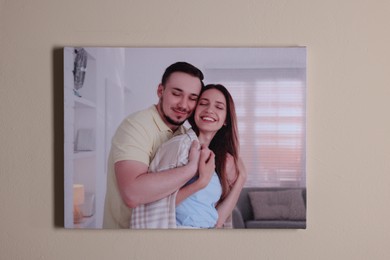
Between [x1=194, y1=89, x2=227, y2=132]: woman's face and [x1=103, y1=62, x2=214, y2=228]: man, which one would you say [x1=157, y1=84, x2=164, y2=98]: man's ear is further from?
[x1=194, y1=89, x2=227, y2=132]: woman's face

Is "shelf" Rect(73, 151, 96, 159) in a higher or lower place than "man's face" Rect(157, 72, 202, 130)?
lower

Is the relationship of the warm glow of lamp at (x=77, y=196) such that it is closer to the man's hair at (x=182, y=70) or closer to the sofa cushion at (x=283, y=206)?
the man's hair at (x=182, y=70)

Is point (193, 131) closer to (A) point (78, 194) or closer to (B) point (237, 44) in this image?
(B) point (237, 44)

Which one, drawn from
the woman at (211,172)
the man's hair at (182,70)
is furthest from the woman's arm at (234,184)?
the man's hair at (182,70)

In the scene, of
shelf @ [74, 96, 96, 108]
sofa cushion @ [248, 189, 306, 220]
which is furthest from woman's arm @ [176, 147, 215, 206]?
shelf @ [74, 96, 96, 108]

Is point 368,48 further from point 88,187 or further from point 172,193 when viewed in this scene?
point 88,187

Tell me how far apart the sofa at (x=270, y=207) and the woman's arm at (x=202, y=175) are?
17 cm

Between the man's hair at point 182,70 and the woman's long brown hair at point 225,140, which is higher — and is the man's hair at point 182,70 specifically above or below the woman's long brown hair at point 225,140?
above

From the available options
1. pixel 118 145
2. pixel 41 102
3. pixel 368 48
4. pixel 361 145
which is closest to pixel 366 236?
pixel 361 145

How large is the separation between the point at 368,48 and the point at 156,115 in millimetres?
1012

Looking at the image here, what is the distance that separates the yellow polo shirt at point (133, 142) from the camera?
7.08 feet

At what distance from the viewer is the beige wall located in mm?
2193

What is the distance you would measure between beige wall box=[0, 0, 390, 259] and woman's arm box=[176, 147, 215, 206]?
21cm

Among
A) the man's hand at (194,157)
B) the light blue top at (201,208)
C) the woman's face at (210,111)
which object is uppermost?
the woman's face at (210,111)
